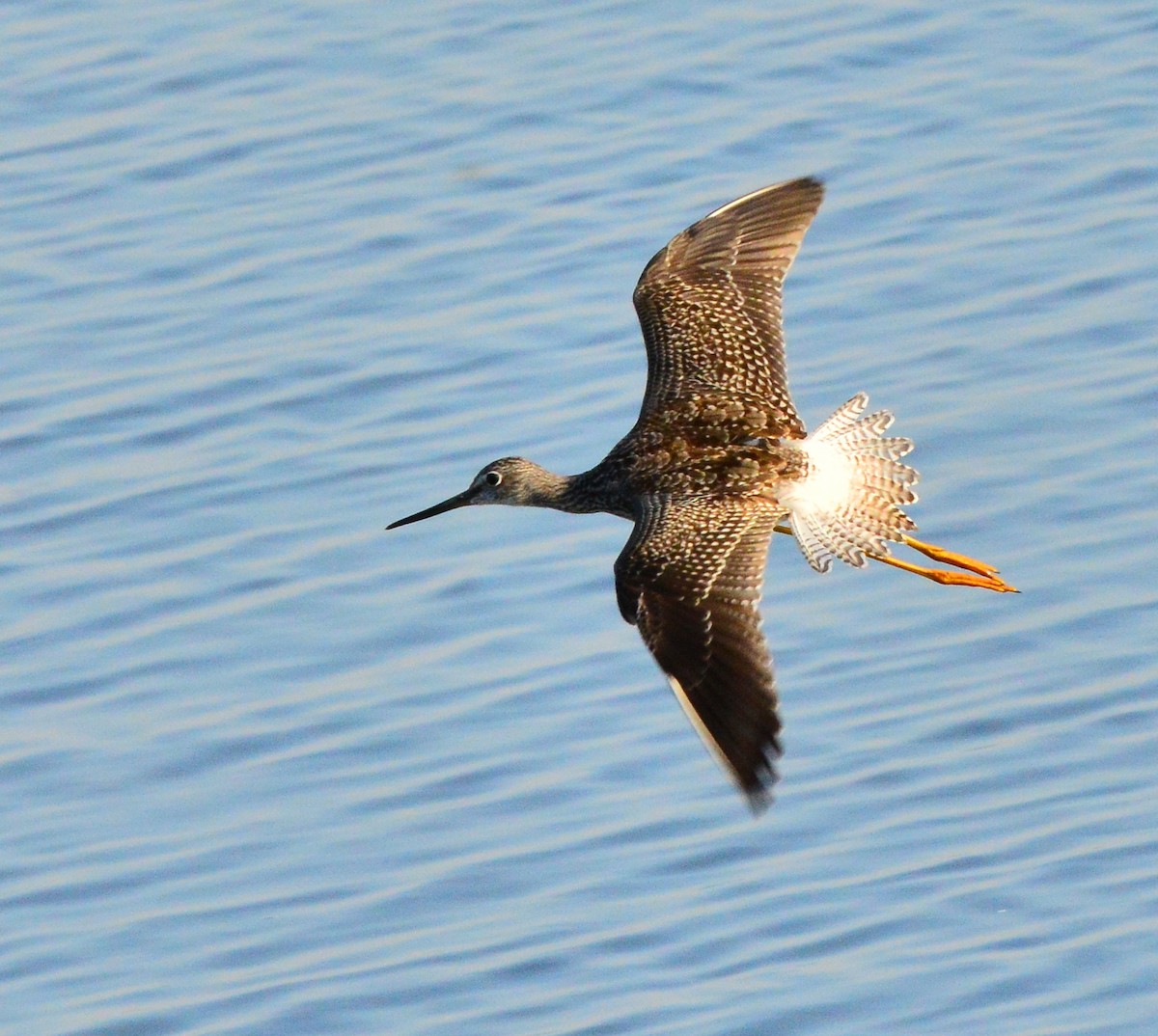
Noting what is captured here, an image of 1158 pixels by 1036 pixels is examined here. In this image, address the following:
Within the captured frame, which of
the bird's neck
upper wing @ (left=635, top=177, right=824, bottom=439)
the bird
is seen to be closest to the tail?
the bird

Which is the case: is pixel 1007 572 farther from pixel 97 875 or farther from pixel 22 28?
pixel 22 28

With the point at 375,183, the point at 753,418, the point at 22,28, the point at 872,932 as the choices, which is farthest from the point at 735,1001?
the point at 22,28

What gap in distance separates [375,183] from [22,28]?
3.49 m

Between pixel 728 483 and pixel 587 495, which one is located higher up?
pixel 728 483

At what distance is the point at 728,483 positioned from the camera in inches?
337

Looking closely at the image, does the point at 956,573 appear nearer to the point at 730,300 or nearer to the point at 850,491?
the point at 850,491

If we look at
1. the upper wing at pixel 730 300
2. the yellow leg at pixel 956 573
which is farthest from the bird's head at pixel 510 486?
the yellow leg at pixel 956 573

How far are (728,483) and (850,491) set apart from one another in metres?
0.60

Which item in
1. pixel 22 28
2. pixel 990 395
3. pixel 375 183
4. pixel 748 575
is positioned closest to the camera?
pixel 748 575

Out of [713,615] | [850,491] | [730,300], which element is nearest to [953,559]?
[850,491]

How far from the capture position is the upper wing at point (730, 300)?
9.37m

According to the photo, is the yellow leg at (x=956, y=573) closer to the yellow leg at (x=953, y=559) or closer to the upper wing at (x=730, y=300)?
the yellow leg at (x=953, y=559)

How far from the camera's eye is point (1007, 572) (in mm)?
10195

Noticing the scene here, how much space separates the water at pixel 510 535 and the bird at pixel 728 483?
706mm
